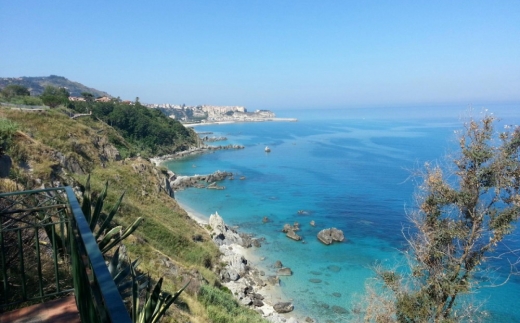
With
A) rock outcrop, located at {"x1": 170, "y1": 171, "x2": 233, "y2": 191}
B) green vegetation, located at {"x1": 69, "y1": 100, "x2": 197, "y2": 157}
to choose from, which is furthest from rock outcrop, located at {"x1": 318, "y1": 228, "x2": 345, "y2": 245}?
green vegetation, located at {"x1": 69, "y1": 100, "x2": 197, "y2": 157}

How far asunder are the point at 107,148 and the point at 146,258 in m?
18.5

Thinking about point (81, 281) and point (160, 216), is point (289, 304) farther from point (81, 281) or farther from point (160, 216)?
point (81, 281)

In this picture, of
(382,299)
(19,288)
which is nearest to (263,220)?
(382,299)

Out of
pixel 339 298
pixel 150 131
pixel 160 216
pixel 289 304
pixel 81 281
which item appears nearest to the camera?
pixel 81 281

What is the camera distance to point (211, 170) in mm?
60188

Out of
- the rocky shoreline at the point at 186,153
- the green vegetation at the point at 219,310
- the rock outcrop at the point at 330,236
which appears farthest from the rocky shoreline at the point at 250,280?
the rocky shoreline at the point at 186,153

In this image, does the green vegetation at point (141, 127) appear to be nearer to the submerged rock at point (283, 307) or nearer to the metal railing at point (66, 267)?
the submerged rock at point (283, 307)

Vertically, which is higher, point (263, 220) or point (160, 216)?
point (160, 216)

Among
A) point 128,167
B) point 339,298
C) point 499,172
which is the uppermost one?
point 499,172

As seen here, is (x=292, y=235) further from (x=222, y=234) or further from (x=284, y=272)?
(x=284, y=272)

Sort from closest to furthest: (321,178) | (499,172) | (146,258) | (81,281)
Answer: (81,281) → (499,172) → (146,258) → (321,178)

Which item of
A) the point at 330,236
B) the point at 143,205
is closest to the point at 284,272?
the point at 330,236

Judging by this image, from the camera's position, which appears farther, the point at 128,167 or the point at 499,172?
the point at 128,167

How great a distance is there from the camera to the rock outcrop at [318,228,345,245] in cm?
2941
